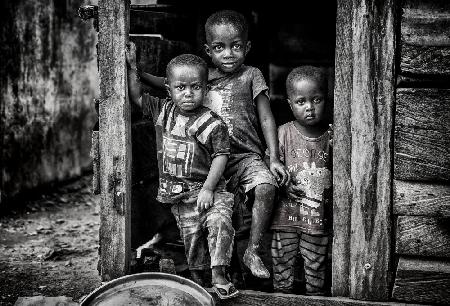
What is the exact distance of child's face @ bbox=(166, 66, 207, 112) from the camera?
319cm

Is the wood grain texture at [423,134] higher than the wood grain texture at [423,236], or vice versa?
the wood grain texture at [423,134]

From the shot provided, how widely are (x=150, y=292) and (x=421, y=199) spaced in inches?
60.3

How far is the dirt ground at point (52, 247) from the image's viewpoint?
4113 mm

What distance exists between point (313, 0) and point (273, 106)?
112cm

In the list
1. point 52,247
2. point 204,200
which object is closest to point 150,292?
point 204,200

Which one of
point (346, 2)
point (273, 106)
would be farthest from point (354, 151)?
point (273, 106)

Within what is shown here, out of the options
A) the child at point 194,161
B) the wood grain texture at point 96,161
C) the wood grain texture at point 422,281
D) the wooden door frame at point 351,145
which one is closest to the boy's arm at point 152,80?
the child at point 194,161

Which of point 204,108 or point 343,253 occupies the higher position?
point 204,108

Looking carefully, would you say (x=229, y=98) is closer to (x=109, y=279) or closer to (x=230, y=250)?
(x=230, y=250)

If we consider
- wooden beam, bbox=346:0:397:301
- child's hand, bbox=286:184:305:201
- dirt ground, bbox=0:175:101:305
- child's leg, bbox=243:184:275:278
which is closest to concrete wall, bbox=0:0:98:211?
dirt ground, bbox=0:175:101:305

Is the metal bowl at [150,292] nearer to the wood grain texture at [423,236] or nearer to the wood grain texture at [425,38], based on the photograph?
the wood grain texture at [423,236]

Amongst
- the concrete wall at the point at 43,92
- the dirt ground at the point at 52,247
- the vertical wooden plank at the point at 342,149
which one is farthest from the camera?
the concrete wall at the point at 43,92

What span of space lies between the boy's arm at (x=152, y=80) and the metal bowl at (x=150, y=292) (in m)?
1.23

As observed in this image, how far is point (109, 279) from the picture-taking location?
10.6 ft
